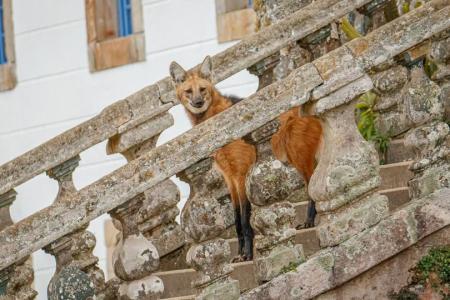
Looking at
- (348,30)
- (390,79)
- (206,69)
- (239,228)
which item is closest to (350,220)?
(390,79)

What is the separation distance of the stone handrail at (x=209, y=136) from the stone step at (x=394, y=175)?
0.94 m

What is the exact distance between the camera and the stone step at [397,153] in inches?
331

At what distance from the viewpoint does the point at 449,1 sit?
7477 millimetres

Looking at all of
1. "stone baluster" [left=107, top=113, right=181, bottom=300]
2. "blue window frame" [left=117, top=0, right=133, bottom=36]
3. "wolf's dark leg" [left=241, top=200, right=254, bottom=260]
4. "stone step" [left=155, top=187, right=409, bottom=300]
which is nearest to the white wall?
"blue window frame" [left=117, top=0, right=133, bottom=36]

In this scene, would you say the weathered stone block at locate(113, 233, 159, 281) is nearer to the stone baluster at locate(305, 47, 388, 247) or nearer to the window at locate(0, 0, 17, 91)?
the stone baluster at locate(305, 47, 388, 247)

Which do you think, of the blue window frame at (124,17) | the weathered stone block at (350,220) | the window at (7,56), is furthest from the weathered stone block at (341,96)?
the window at (7,56)

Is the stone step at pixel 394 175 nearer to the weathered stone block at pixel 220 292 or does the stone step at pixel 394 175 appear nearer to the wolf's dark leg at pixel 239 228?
the wolf's dark leg at pixel 239 228

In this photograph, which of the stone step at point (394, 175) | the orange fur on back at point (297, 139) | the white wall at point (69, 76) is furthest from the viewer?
the white wall at point (69, 76)

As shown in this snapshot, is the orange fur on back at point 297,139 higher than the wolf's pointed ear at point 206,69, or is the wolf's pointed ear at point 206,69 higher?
the wolf's pointed ear at point 206,69

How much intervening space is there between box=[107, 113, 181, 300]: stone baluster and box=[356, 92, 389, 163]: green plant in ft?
4.06

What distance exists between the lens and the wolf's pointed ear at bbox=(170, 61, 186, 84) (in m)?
8.49

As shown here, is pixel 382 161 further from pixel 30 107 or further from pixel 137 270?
pixel 30 107

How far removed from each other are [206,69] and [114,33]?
19.7ft

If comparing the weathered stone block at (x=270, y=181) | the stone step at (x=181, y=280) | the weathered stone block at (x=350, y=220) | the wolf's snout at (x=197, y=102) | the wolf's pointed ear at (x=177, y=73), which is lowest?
the stone step at (x=181, y=280)
